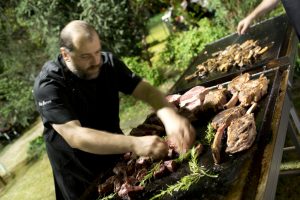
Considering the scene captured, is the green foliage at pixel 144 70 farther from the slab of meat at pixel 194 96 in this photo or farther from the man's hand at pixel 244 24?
the slab of meat at pixel 194 96

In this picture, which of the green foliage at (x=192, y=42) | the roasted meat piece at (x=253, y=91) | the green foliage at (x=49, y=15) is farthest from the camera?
the green foliage at (x=49, y=15)

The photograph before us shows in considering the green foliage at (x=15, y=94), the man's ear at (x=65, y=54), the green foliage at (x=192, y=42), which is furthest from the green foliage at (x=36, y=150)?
the man's ear at (x=65, y=54)

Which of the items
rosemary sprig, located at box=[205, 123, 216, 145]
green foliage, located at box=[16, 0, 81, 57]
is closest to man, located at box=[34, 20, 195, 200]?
rosemary sprig, located at box=[205, 123, 216, 145]

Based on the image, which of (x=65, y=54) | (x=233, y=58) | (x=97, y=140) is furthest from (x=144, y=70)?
(x=97, y=140)

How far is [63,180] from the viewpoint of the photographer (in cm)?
380

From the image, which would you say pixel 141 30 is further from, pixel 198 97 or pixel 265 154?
pixel 265 154

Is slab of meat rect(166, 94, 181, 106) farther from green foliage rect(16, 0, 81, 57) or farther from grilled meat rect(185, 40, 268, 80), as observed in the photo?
green foliage rect(16, 0, 81, 57)

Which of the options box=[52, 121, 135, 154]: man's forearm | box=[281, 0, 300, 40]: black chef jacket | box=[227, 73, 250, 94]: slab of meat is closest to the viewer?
box=[52, 121, 135, 154]: man's forearm

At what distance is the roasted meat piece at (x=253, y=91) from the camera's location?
3.37 metres

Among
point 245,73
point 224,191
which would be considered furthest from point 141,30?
point 224,191

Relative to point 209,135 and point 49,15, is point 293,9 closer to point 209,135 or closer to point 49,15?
point 209,135

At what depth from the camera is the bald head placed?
3.05 meters

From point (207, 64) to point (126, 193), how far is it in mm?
2775

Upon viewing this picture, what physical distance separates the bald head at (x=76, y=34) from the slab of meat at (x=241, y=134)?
5.01ft
